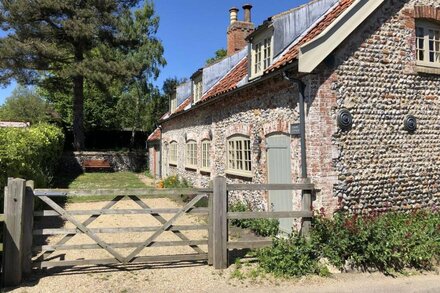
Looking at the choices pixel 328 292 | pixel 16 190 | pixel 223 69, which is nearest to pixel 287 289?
pixel 328 292

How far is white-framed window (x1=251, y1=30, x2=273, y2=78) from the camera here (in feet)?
34.0

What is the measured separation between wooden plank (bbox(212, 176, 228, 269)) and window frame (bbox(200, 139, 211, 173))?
7944 millimetres

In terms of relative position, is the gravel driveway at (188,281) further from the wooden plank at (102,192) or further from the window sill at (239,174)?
the window sill at (239,174)

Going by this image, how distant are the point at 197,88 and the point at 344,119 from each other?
11150 millimetres

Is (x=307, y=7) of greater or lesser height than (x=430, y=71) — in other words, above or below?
above

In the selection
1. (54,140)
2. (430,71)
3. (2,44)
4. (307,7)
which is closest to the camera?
(430,71)

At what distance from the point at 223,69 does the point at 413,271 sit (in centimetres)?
1180

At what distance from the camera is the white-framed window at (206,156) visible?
14.9 m

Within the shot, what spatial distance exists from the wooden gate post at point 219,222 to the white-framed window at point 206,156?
798 cm

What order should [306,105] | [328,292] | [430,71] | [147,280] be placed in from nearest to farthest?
[328,292], [147,280], [306,105], [430,71]

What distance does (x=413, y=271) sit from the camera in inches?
269

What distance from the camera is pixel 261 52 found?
10.9 meters

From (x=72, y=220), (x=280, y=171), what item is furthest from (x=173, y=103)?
(x=72, y=220)

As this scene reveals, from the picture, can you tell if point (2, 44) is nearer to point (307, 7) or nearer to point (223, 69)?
point (223, 69)
